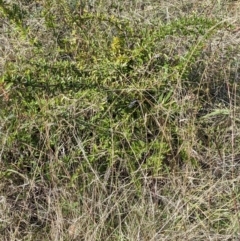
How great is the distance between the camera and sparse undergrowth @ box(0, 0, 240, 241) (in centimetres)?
193

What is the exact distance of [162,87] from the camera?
7.04ft

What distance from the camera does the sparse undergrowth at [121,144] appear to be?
75.9 inches

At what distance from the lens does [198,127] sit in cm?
214

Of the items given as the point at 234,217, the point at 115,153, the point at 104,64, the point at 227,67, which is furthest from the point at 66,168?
the point at 227,67

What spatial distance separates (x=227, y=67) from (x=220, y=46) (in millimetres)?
146

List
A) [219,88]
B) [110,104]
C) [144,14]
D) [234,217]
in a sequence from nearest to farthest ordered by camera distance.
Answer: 1. [234,217]
2. [110,104]
3. [219,88]
4. [144,14]

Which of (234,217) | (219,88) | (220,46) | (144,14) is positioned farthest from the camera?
(144,14)

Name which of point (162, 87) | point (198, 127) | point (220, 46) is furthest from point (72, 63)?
point (220, 46)

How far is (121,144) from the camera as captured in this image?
2068 millimetres

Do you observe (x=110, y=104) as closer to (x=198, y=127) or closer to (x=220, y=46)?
(x=198, y=127)

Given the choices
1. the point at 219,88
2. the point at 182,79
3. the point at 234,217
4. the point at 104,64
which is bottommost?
the point at 234,217

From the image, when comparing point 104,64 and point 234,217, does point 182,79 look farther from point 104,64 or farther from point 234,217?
point 234,217

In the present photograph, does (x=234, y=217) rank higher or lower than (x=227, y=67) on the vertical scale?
lower

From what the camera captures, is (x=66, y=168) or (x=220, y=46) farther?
(x=220, y=46)
